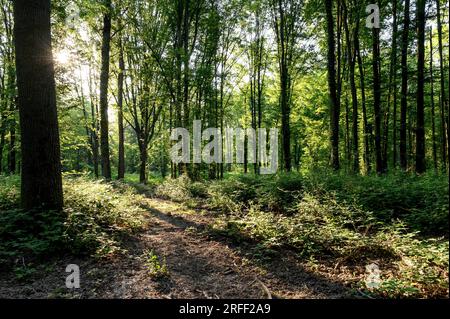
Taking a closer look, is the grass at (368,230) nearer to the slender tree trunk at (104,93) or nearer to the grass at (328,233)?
the grass at (328,233)

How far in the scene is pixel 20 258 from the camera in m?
4.29

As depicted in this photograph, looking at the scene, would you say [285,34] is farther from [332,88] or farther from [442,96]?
[442,96]

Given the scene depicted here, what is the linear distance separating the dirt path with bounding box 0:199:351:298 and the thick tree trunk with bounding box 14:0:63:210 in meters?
1.67

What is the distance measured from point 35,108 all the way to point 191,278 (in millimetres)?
4346

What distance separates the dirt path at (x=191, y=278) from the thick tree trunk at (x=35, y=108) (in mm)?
1673

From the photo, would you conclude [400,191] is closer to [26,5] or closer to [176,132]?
[26,5]

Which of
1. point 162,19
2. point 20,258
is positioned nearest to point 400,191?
point 20,258

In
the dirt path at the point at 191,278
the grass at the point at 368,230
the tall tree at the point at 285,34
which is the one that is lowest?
the dirt path at the point at 191,278

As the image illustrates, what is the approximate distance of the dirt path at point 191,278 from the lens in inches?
136

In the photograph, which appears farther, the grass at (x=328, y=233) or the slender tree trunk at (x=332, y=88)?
the slender tree trunk at (x=332, y=88)

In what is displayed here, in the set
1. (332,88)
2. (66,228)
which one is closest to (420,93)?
(332,88)

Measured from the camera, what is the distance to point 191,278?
394 cm

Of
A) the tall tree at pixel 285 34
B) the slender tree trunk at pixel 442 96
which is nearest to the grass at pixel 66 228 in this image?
the tall tree at pixel 285 34

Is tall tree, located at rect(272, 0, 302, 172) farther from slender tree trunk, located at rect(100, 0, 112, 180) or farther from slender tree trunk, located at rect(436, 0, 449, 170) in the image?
slender tree trunk, located at rect(100, 0, 112, 180)
